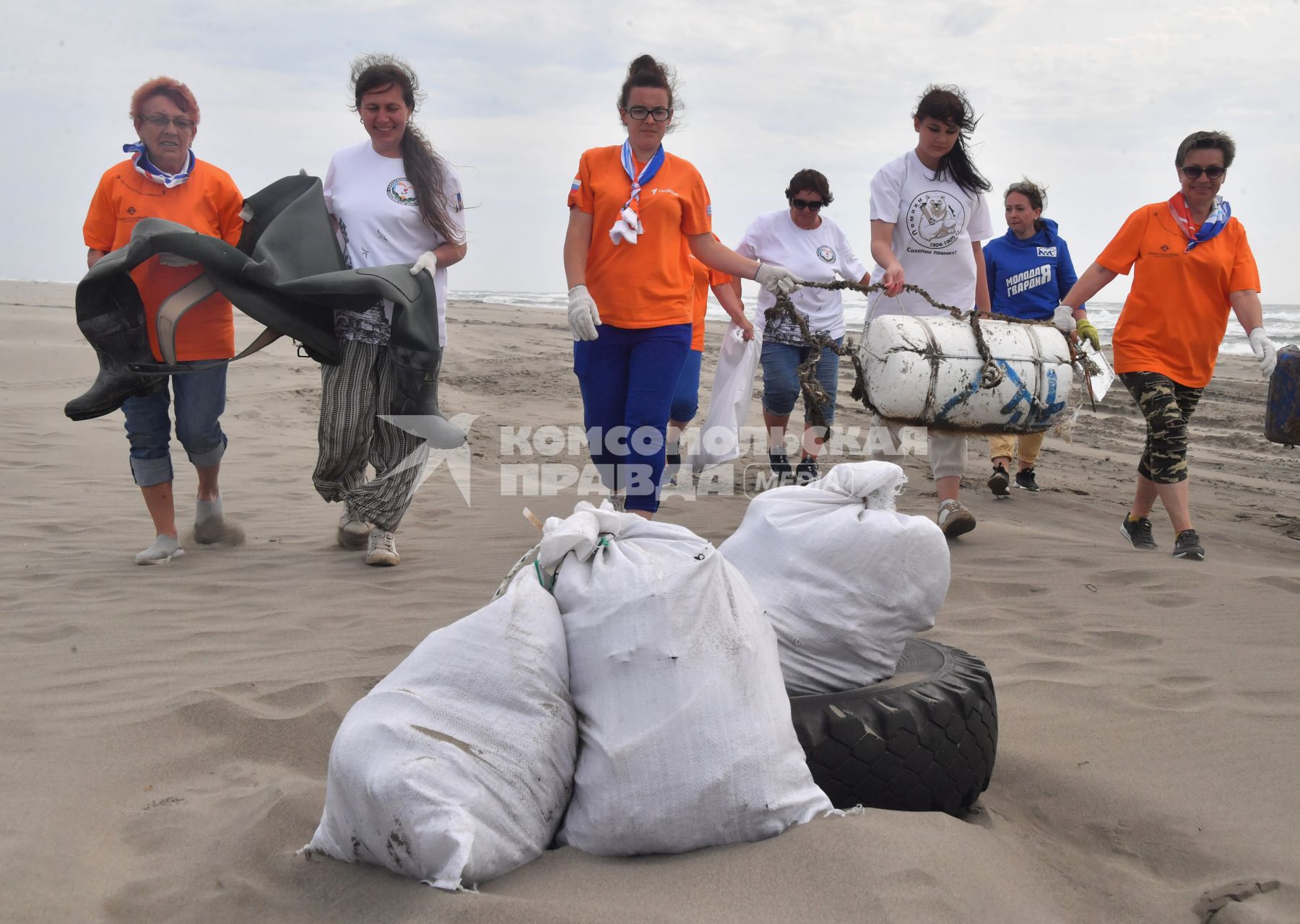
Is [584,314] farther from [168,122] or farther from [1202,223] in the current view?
[1202,223]

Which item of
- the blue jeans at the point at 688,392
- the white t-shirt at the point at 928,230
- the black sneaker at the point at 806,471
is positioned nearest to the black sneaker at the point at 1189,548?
the white t-shirt at the point at 928,230

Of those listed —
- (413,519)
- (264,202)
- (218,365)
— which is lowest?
(413,519)

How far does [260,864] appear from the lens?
184 centimetres

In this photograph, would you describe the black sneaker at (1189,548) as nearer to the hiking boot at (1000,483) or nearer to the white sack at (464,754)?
the hiking boot at (1000,483)

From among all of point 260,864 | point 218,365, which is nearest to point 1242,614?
point 260,864

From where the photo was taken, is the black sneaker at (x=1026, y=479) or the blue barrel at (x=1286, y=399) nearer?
the blue barrel at (x=1286, y=399)

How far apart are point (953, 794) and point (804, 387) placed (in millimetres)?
2028

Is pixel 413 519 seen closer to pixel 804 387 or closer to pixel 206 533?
pixel 206 533

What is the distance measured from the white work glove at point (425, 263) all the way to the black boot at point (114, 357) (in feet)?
3.46

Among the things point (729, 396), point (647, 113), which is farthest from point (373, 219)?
point (729, 396)

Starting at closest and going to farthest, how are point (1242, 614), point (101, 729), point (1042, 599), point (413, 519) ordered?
point (101, 729) → point (1242, 614) → point (1042, 599) → point (413, 519)

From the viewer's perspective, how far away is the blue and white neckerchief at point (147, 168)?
3996mm

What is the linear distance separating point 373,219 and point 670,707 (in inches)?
115

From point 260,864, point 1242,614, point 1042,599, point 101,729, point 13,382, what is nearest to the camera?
point 260,864
